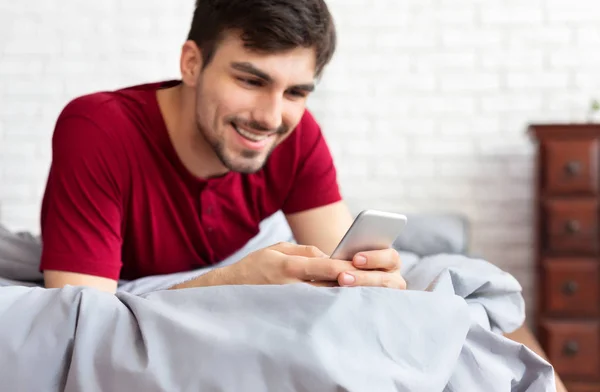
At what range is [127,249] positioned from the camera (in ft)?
5.34

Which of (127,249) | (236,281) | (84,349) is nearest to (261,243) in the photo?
(127,249)

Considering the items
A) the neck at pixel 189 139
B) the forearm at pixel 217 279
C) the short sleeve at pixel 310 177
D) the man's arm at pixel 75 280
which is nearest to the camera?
the forearm at pixel 217 279

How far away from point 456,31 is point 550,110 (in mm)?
486

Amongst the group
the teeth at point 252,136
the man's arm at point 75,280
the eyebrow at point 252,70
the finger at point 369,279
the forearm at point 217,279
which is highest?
the eyebrow at point 252,70

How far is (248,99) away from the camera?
1.44 m

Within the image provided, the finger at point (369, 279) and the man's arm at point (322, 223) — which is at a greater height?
the finger at point (369, 279)

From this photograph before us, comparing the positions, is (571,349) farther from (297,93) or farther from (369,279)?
(369,279)

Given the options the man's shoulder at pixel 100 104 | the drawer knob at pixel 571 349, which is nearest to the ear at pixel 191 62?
the man's shoulder at pixel 100 104

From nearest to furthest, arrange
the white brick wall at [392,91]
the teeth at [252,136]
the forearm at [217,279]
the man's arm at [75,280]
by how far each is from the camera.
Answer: the forearm at [217,279]
the man's arm at [75,280]
the teeth at [252,136]
the white brick wall at [392,91]

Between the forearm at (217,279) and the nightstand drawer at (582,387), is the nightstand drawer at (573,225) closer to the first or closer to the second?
the nightstand drawer at (582,387)

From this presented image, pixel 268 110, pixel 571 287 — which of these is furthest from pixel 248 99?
pixel 571 287

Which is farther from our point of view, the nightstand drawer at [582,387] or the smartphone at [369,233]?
the nightstand drawer at [582,387]

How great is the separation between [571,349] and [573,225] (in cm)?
42

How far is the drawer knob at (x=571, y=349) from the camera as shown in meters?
2.68
